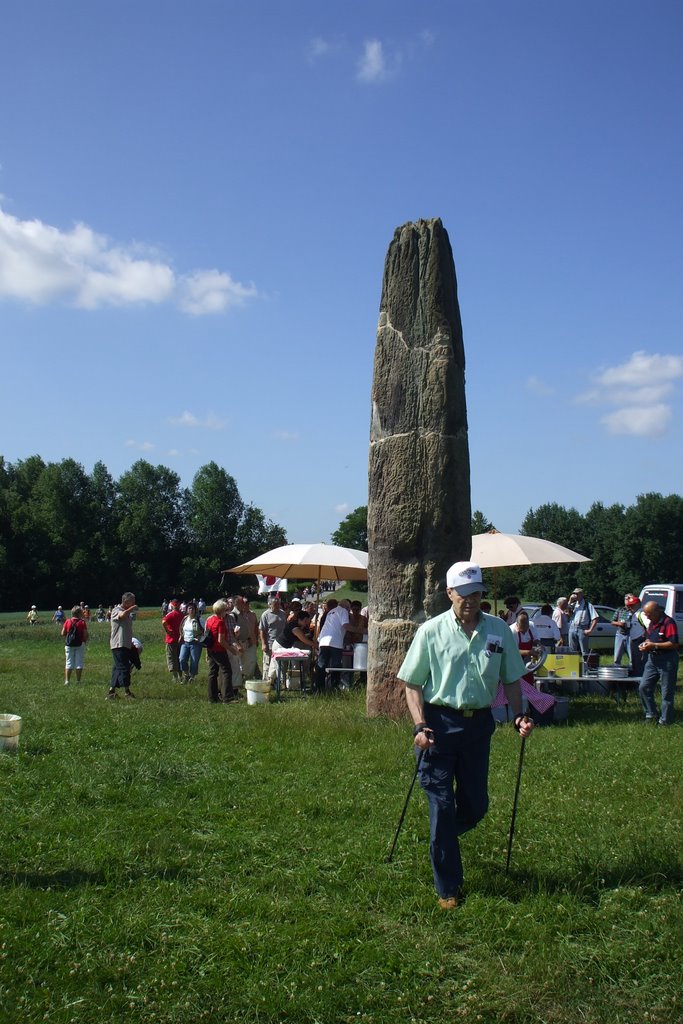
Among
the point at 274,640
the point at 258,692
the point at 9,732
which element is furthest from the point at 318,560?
the point at 9,732

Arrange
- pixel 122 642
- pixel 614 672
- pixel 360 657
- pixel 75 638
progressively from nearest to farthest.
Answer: pixel 614 672 → pixel 360 657 → pixel 122 642 → pixel 75 638

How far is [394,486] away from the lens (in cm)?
1309

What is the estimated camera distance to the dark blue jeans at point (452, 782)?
561 centimetres

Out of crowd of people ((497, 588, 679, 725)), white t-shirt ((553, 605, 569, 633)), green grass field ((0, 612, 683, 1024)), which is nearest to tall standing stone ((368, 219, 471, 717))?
crowd of people ((497, 588, 679, 725))

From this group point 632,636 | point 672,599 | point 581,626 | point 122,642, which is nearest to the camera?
point 122,642

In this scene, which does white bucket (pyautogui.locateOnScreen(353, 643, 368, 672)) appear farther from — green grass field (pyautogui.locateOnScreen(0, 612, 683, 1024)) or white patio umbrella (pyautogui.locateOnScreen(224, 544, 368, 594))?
green grass field (pyautogui.locateOnScreen(0, 612, 683, 1024))

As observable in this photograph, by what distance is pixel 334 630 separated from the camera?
53.8ft

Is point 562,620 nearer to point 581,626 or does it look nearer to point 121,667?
point 581,626

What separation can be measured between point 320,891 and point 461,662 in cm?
181

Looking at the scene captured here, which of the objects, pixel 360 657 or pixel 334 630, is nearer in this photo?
pixel 360 657

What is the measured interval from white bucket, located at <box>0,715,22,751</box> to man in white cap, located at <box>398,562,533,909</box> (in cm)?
560

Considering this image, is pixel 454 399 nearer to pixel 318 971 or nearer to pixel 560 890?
pixel 560 890

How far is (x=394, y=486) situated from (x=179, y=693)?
22.2 feet

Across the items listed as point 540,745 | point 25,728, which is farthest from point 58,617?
point 540,745
